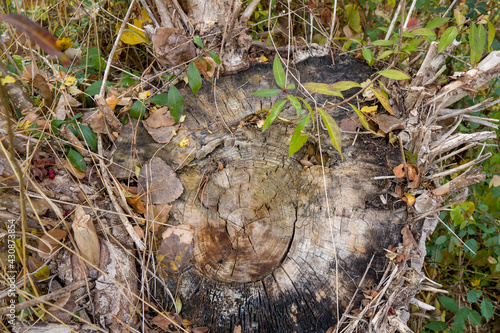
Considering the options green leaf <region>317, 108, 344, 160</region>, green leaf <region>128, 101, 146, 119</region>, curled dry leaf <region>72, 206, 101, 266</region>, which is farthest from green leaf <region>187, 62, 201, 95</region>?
curled dry leaf <region>72, 206, 101, 266</region>

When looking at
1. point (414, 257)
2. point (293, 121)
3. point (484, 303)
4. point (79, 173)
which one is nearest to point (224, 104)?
point (293, 121)

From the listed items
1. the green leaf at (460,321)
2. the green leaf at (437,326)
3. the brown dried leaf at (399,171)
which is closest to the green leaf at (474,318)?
the green leaf at (460,321)

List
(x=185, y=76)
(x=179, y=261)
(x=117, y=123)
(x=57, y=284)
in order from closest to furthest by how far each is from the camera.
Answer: (x=57, y=284)
(x=179, y=261)
(x=117, y=123)
(x=185, y=76)

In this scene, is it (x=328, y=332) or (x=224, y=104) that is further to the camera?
(x=224, y=104)

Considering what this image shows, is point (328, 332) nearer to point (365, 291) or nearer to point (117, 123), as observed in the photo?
point (365, 291)

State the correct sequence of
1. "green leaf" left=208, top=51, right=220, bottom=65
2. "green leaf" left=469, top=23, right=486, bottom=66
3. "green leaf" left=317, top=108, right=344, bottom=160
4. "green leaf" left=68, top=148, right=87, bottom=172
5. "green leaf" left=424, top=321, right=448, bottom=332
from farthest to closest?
1. "green leaf" left=424, top=321, right=448, bottom=332
2. "green leaf" left=208, top=51, right=220, bottom=65
3. "green leaf" left=68, top=148, right=87, bottom=172
4. "green leaf" left=469, top=23, right=486, bottom=66
5. "green leaf" left=317, top=108, right=344, bottom=160

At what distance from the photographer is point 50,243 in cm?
123

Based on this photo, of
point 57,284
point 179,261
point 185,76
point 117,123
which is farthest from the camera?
point 185,76

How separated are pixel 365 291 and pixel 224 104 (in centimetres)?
108

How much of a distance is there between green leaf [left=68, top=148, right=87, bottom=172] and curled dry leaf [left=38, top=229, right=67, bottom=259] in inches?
11.2

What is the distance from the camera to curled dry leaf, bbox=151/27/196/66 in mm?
1535

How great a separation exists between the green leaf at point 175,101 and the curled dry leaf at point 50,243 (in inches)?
27.9

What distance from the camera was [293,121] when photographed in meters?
1.49

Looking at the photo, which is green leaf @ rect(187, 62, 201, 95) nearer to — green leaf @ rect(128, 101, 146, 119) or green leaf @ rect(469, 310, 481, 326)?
green leaf @ rect(128, 101, 146, 119)
